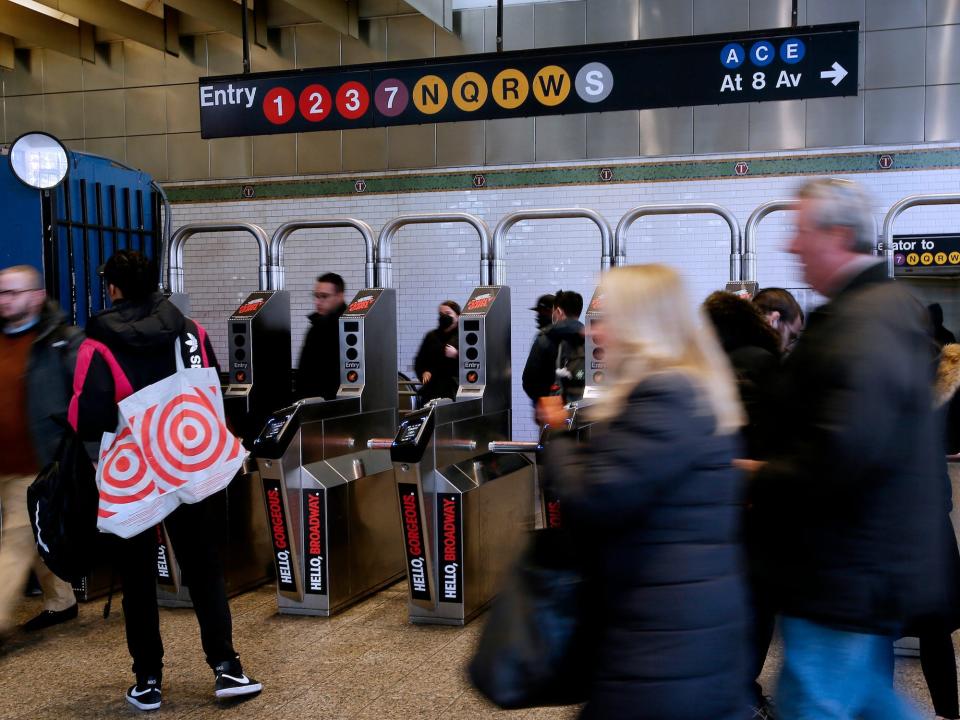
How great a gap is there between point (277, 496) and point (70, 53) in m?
6.31

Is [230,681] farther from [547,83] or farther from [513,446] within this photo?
[547,83]

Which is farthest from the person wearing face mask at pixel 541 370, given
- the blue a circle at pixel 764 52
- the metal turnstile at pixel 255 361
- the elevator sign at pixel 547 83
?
the blue a circle at pixel 764 52

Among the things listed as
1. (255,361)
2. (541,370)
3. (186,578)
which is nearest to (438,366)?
(541,370)

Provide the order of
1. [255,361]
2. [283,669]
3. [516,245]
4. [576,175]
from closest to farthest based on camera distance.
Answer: [283,669], [255,361], [576,175], [516,245]

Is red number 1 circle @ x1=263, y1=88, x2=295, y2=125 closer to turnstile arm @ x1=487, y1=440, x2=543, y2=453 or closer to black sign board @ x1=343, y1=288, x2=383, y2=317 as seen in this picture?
black sign board @ x1=343, y1=288, x2=383, y2=317

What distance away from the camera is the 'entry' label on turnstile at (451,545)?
4199 mm

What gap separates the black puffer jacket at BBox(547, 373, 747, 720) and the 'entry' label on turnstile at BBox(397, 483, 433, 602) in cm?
255

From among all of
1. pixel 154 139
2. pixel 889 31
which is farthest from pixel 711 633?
pixel 154 139

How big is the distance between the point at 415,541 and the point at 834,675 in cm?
258

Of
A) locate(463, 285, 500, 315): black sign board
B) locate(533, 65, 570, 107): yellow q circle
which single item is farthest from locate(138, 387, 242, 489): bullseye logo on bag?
locate(533, 65, 570, 107): yellow q circle

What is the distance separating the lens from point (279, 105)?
16.1ft

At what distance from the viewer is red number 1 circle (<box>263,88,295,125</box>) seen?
4.90 metres

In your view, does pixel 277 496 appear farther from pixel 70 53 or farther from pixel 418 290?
pixel 70 53

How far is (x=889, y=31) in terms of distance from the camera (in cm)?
746
